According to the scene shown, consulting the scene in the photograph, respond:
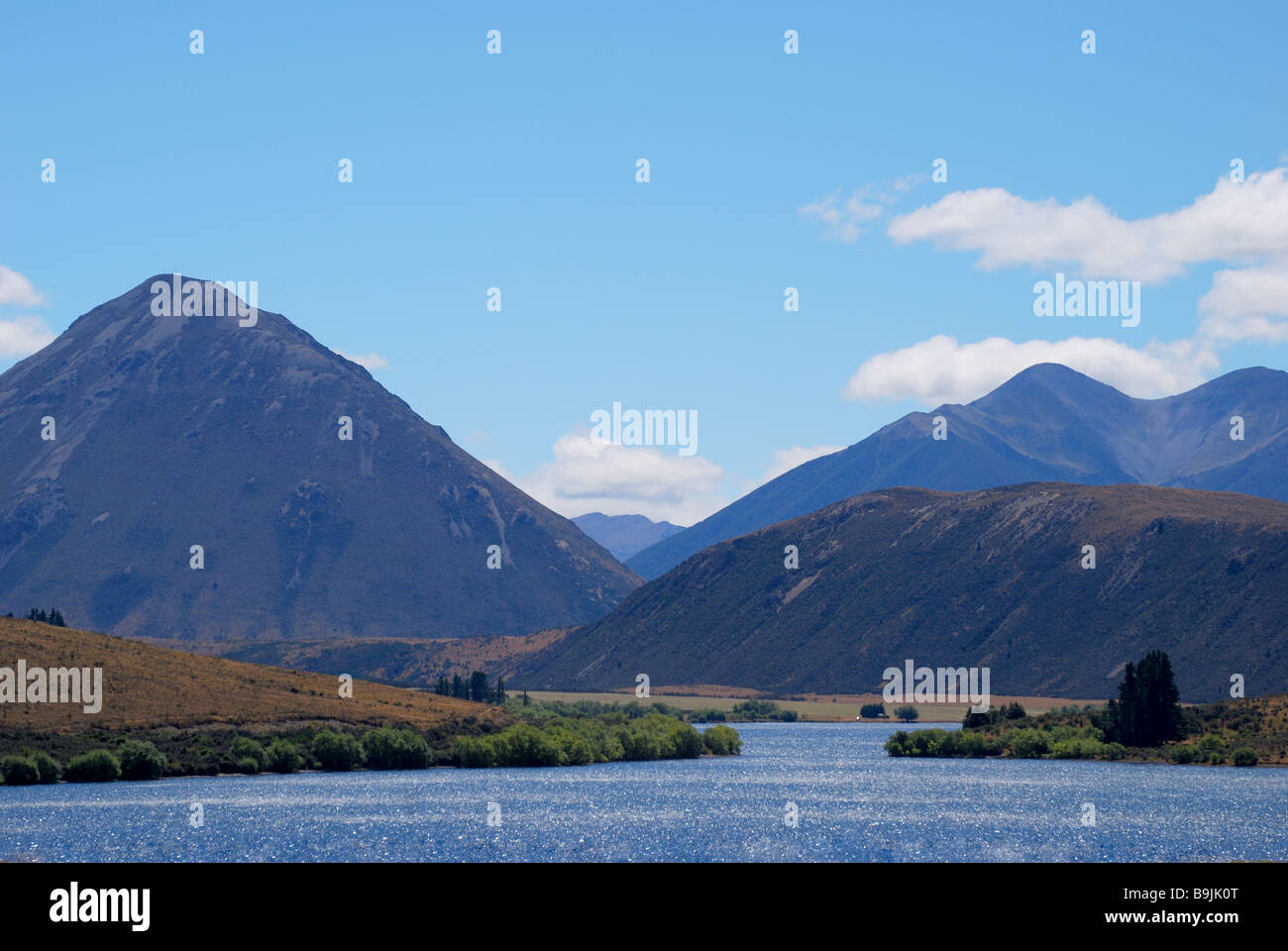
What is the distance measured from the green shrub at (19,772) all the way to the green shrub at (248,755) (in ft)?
60.0

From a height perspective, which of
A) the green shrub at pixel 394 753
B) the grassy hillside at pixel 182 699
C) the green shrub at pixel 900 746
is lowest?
the green shrub at pixel 900 746

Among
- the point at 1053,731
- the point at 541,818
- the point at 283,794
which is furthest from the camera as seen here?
the point at 1053,731

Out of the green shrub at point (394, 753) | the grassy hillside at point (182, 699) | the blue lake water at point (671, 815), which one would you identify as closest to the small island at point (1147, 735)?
the blue lake water at point (671, 815)

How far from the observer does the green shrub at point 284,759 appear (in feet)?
447

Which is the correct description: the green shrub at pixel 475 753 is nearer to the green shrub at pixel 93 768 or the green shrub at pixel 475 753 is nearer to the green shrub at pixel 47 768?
the green shrub at pixel 93 768

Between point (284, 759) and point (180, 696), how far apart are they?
2316 centimetres

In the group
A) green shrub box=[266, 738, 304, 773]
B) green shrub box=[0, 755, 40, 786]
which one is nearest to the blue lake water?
green shrub box=[266, 738, 304, 773]

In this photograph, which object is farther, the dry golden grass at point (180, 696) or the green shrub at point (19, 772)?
the dry golden grass at point (180, 696)
